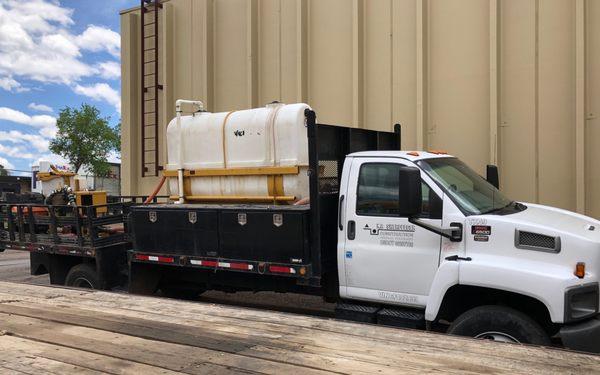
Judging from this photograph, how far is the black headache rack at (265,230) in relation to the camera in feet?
16.8

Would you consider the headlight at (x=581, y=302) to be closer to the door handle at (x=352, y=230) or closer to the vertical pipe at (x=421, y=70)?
the door handle at (x=352, y=230)

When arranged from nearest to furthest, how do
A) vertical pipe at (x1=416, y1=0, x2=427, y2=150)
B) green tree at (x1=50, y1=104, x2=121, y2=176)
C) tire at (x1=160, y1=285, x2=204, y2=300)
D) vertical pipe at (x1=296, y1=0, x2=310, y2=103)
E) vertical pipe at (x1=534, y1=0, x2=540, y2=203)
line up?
tire at (x1=160, y1=285, x2=204, y2=300) < vertical pipe at (x1=534, y1=0, x2=540, y2=203) < vertical pipe at (x1=416, y1=0, x2=427, y2=150) < vertical pipe at (x1=296, y1=0, x2=310, y2=103) < green tree at (x1=50, y1=104, x2=121, y2=176)

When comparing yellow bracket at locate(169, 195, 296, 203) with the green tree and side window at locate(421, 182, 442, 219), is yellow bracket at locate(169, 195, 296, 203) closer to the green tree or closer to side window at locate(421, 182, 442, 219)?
side window at locate(421, 182, 442, 219)

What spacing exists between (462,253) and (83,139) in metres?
41.0

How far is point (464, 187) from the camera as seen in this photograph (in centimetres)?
480

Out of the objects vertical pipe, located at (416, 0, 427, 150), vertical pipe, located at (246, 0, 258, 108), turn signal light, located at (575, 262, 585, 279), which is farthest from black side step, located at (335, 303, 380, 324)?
vertical pipe, located at (246, 0, 258, 108)

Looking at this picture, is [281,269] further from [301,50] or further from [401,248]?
[301,50]

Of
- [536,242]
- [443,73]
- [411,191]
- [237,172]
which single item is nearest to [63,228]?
[237,172]

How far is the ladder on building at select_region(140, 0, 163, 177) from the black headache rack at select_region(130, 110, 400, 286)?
22.3 feet

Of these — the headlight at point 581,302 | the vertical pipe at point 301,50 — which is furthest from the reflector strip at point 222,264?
the vertical pipe at point 301,50

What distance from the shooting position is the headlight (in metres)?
3.79

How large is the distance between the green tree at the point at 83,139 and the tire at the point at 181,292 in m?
36.4

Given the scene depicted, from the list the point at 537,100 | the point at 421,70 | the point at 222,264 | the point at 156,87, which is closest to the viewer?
the point at 222,264

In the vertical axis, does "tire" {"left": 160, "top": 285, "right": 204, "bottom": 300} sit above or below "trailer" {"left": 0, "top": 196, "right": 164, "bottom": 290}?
below
